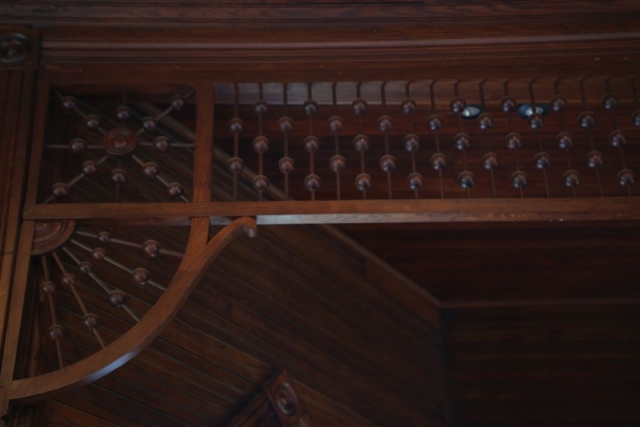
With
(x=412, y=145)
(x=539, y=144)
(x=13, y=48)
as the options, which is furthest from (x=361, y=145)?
(x=13, y=48)

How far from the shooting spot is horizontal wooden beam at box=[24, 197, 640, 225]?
3293 mm

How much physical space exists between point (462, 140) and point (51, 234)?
1.59 meters

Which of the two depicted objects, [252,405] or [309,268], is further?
[309,268]

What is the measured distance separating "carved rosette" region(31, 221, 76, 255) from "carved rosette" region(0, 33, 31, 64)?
788 mm

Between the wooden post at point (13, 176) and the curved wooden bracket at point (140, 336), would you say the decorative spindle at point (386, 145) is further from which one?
the wooden post at point (13, 176)

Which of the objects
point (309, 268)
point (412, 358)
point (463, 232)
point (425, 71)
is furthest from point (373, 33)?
point (412, 358)

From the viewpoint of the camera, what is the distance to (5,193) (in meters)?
3.35

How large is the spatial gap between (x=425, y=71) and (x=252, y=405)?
1620 millimetres

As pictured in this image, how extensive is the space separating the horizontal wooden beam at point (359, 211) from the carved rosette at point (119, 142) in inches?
11.2

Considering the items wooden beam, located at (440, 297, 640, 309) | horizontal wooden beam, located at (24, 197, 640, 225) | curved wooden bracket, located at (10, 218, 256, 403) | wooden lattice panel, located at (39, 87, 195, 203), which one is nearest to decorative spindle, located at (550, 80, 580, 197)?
horizontal wooden beam, located at (24, 197, 640, 225)

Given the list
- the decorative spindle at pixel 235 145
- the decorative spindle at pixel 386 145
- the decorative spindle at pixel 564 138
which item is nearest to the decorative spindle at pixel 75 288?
the decorative spindle at pixel 235 145

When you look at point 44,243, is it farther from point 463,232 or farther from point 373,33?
point 463,232

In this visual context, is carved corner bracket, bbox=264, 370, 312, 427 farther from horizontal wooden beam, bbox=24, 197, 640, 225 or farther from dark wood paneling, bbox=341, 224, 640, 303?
dark wood paneling, bbox=341, 224, 640, 303

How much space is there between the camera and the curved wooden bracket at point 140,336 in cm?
297
